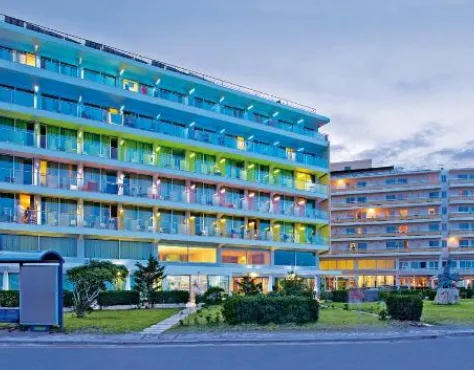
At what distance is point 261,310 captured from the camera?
30.0 meters

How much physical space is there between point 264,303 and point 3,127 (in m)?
28.1

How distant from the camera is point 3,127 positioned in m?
50.4

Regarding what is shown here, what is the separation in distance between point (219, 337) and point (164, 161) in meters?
36.1

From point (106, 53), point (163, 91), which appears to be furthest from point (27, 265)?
point (163, 91)

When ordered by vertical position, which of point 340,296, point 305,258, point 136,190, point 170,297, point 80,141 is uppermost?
point 80,141

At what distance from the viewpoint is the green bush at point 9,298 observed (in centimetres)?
3925

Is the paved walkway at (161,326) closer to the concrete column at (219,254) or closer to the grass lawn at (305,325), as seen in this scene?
the grass lawn at (305,325)

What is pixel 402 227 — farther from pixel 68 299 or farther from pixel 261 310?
pixel 261 310

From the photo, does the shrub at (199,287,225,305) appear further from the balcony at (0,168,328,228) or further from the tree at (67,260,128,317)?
the tree at (67,260,128,317)

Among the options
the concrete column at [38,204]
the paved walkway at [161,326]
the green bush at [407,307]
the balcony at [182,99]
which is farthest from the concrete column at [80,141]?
the green bush at [407,307]

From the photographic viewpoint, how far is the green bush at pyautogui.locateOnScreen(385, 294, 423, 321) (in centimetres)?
3234

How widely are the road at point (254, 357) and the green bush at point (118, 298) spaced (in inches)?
900

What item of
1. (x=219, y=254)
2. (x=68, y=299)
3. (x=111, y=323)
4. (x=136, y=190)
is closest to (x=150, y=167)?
(x=136, y=190)

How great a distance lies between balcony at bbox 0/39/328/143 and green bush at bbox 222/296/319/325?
2986cm
